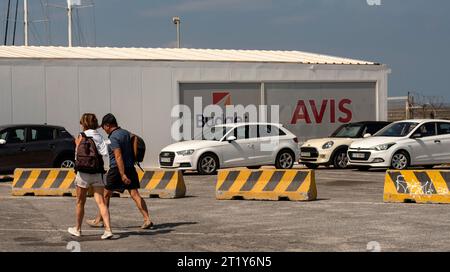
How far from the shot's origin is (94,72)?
92.4 feet

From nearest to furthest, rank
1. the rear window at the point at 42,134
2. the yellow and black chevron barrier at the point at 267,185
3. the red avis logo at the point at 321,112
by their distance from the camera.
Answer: the yellow and black chevron barrier at the point at 267,185 → the rear window at the point at 42,134 → the red avis logo at the point at 321,112

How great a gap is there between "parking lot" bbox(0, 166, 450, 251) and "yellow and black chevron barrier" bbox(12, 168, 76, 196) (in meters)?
0.52

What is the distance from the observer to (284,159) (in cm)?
2542

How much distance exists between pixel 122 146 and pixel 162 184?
5.55 meters

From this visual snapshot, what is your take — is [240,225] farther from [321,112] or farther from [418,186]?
[321,112]

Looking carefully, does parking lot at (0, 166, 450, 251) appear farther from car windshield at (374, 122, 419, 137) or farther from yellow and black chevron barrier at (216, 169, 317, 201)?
car windshield at (374, 122, 419, 137)

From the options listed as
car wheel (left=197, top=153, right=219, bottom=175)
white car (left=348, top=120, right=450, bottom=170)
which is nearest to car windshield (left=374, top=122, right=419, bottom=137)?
white car (left=348, top=120, right=450, bottom=170)

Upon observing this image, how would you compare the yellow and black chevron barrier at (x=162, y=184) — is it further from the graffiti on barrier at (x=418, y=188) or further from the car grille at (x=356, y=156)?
the car grille at (x=356, y=156)

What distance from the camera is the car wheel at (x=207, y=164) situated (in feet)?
78.2

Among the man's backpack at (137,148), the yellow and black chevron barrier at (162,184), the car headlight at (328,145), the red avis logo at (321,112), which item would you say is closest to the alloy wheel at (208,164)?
the car headlight at (328,145)

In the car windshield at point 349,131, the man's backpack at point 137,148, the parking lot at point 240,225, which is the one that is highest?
the man's backpack at point 137,148

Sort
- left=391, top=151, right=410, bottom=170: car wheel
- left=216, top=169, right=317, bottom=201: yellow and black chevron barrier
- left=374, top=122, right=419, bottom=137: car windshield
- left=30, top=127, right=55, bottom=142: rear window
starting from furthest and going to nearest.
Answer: left=374, top=122, right=419, bottom=137: car windshield
left=391, top=151, right=410, bottom=170: car wheel
left=30, top=127, right=55, bottom=142: rear window
left=216, top=169, right=317, bottom=201: yellow and black chevron barrier

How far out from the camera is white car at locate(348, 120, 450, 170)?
23.8 metres

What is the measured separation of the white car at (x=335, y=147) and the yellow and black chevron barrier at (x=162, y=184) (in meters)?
9.49
